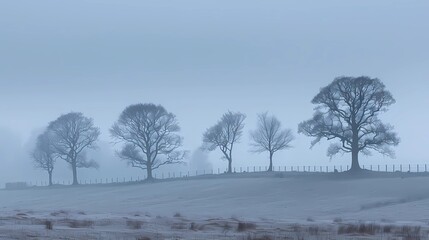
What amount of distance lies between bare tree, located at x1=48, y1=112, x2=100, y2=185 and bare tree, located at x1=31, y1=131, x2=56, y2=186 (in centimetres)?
112

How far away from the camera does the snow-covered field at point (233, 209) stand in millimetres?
30203

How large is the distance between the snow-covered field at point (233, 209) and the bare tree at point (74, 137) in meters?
5.39

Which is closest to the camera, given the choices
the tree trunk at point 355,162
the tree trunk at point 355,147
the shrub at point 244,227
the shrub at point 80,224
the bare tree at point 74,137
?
the shrub at point 80,224

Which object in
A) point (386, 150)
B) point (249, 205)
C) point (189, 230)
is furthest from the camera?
point (386, 150)

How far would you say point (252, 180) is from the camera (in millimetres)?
93750

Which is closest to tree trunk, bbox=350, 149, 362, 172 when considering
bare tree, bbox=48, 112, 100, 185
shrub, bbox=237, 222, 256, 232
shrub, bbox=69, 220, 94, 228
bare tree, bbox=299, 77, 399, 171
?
bare tree, bbox=299, 77, 399, 171

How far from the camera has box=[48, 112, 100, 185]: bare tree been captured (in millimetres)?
118188

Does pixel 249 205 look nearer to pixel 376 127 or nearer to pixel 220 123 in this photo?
pixel 376 127

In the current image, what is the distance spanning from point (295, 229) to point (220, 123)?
85.9 meters

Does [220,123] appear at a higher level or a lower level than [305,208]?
higher

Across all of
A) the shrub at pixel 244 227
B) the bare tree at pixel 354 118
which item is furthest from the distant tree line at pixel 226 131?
the shrub at pixel 244 227

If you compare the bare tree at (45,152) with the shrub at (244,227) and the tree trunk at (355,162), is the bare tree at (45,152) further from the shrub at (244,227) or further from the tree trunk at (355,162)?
the shrub at (244,227)

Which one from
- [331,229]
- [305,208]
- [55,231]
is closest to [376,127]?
[305,208]

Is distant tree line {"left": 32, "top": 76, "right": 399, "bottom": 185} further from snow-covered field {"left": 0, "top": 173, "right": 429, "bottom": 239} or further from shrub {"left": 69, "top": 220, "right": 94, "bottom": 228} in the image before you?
shrub {"left": 69, "top": 220, "right": 94, "bottom": 228}
